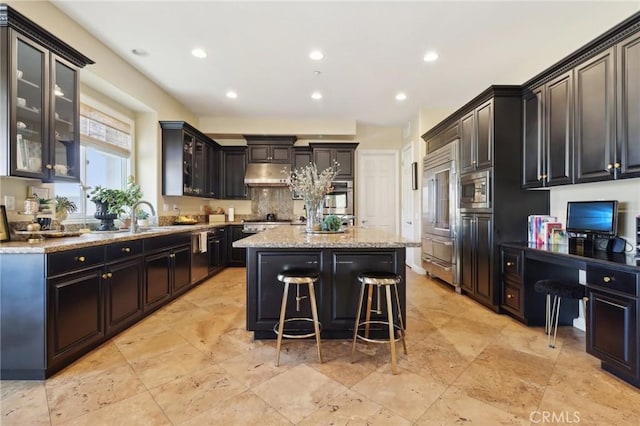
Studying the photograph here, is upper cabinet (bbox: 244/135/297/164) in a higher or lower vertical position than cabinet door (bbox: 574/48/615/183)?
higher

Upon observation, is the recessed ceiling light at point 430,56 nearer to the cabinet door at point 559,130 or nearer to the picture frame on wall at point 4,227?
the cabinet door at point 559,130

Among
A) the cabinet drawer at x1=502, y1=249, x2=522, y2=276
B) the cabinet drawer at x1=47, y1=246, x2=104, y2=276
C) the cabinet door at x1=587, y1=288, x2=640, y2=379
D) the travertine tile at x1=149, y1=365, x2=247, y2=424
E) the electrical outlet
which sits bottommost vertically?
the travertine tile at x1=149, y1=365, x2=247, y2=424

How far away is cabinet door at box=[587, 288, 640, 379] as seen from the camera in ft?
6.28

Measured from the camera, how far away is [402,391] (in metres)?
1.91

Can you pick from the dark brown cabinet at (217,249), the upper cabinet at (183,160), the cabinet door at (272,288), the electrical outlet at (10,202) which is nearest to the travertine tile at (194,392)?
the cabinet door at (272,288)

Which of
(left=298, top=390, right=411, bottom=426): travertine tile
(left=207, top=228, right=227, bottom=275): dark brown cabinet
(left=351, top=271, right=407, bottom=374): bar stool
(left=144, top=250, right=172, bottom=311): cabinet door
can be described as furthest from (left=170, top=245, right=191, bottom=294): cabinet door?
(left=298, top=390, right=411, bottom=426): travertine tile

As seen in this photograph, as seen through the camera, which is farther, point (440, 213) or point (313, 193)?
point (440, 213)

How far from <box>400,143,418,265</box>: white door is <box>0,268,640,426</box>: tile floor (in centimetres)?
305

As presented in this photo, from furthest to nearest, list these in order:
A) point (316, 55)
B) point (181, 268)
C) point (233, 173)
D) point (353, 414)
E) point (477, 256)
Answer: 1. point (233, 173)
2. point (181, 268)
3. point (477, 256)
4. point (316, 55)
5. point (353, 414)

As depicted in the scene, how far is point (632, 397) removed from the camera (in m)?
1.84

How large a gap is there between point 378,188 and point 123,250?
16.3 feet

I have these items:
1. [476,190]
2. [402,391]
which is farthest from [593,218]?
[402,391]

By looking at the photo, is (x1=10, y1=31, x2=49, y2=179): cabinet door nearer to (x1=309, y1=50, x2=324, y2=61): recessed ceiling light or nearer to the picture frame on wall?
the picture frame on wall

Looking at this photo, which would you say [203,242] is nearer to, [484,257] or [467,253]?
[467,253]
